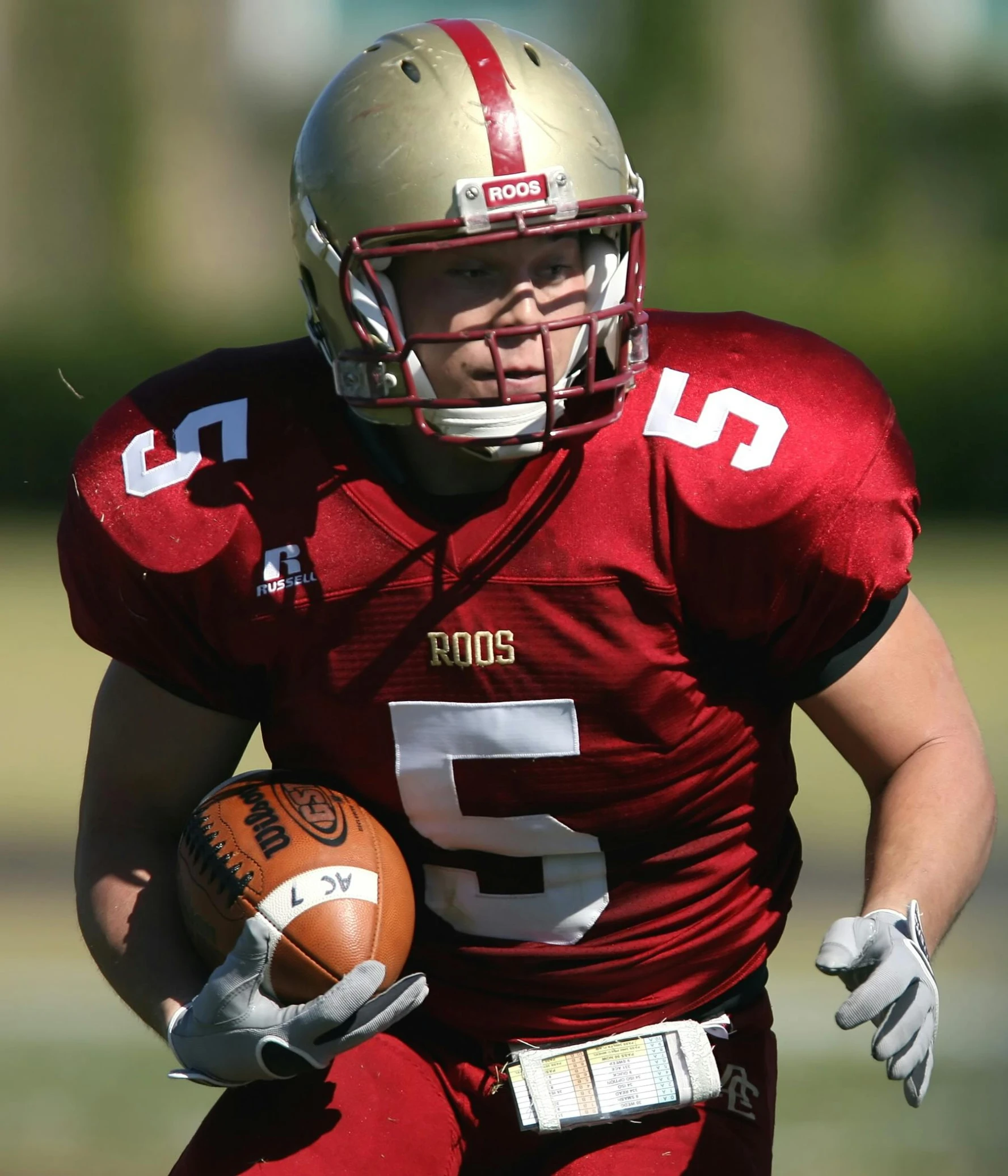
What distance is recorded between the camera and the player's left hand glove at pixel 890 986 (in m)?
1.74

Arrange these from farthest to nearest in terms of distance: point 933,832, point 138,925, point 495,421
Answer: point 138,925
point 933,832
point 495,421

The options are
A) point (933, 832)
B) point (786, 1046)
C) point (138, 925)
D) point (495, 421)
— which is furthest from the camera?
point (786, 1046)

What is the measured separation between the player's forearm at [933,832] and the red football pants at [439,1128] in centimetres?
32

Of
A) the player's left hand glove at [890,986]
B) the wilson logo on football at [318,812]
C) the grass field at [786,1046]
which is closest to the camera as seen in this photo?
the player's left hand glove at [890,986]

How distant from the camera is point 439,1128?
80.1 inches

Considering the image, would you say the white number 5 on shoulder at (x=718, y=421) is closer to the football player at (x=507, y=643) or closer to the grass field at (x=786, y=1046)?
the football player at (x=507, y=643)

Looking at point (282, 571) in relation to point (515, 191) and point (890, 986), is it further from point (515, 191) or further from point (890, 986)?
point (890, 986)

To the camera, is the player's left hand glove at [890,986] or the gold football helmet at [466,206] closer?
the player's left hand glove at [890,986]

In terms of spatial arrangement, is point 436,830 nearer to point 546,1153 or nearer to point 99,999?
point 546,1153

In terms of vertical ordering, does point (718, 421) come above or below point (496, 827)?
above

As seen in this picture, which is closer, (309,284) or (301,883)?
(301,883)

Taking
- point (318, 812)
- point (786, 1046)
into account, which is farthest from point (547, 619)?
point (786, 1046)

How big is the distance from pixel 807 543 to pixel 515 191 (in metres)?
0.49

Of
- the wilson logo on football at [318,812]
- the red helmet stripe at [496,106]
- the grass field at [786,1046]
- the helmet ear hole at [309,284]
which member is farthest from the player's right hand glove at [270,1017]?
the grass field at [786,1046]
